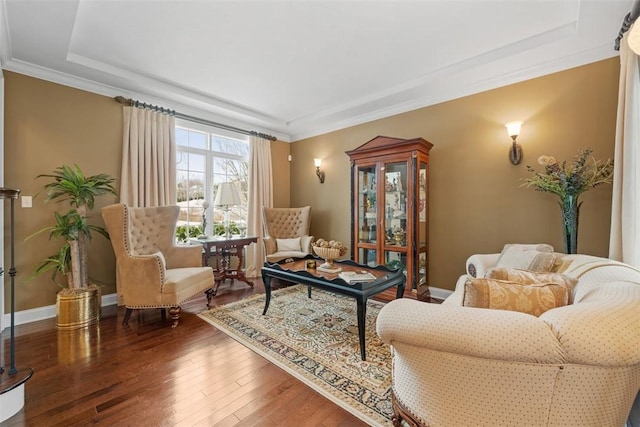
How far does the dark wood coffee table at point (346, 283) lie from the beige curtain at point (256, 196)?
1.85 meters

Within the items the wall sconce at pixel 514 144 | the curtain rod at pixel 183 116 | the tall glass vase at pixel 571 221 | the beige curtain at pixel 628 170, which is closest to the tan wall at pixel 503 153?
the wall sconce at pixel 514 144

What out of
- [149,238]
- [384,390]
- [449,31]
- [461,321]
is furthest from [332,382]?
[449,31]

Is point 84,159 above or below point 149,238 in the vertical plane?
above

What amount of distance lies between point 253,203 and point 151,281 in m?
2.38

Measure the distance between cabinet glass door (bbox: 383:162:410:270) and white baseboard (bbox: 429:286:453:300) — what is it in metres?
0.57

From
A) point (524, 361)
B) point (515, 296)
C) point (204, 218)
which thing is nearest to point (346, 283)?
point (515, 296)

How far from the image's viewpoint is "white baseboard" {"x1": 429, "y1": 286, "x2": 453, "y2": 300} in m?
3.49

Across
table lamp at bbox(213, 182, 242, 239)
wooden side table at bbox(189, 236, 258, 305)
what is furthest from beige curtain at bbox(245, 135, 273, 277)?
table lamp at bbox(213, 182, 242, 239)

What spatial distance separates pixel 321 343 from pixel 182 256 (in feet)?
6.64

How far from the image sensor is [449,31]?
7.93ft

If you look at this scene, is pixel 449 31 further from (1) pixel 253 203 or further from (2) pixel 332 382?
(1) pixel 253 203

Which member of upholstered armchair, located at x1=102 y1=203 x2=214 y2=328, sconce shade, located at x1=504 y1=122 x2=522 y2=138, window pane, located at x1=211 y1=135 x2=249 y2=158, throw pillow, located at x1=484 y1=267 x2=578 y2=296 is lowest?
upholstered armchair, located at x1=102 y1=203 x2=214 y2=328

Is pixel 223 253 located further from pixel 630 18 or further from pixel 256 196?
pixel 630 18

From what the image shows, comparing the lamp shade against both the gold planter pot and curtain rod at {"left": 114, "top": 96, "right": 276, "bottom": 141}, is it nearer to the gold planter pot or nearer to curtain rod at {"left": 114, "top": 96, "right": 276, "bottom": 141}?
curtain rod at {"left": 114, "top": 96, "right": 276, "bottom": 141}
